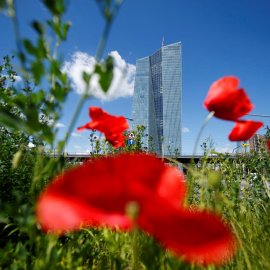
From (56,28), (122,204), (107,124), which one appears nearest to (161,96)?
(107,124)

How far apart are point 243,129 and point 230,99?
92 millimetres

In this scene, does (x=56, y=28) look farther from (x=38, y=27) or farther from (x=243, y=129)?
(x=243, y=129)

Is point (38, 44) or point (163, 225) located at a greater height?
point (38, 44)

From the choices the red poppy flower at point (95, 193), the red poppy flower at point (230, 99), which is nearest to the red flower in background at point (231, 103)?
the red poppy flower at point (230, 99)

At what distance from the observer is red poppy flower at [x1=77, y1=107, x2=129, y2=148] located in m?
0.63

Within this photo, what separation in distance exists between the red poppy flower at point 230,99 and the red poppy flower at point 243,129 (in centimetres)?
2

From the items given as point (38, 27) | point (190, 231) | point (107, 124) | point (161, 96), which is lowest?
point (190, 231)

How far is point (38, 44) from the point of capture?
1.51 ft

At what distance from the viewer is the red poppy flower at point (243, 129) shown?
0.53 metres

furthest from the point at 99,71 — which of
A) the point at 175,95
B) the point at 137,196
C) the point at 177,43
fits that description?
the point at 177,43

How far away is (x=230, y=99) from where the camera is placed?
1.72 ft

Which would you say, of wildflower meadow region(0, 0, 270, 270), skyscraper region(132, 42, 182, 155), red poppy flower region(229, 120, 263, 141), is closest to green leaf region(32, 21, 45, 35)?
wildflower meadow region(0, 0, 270, 270)

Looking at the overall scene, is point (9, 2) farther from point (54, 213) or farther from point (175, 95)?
point (175, 95)

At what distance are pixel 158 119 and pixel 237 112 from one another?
104m
